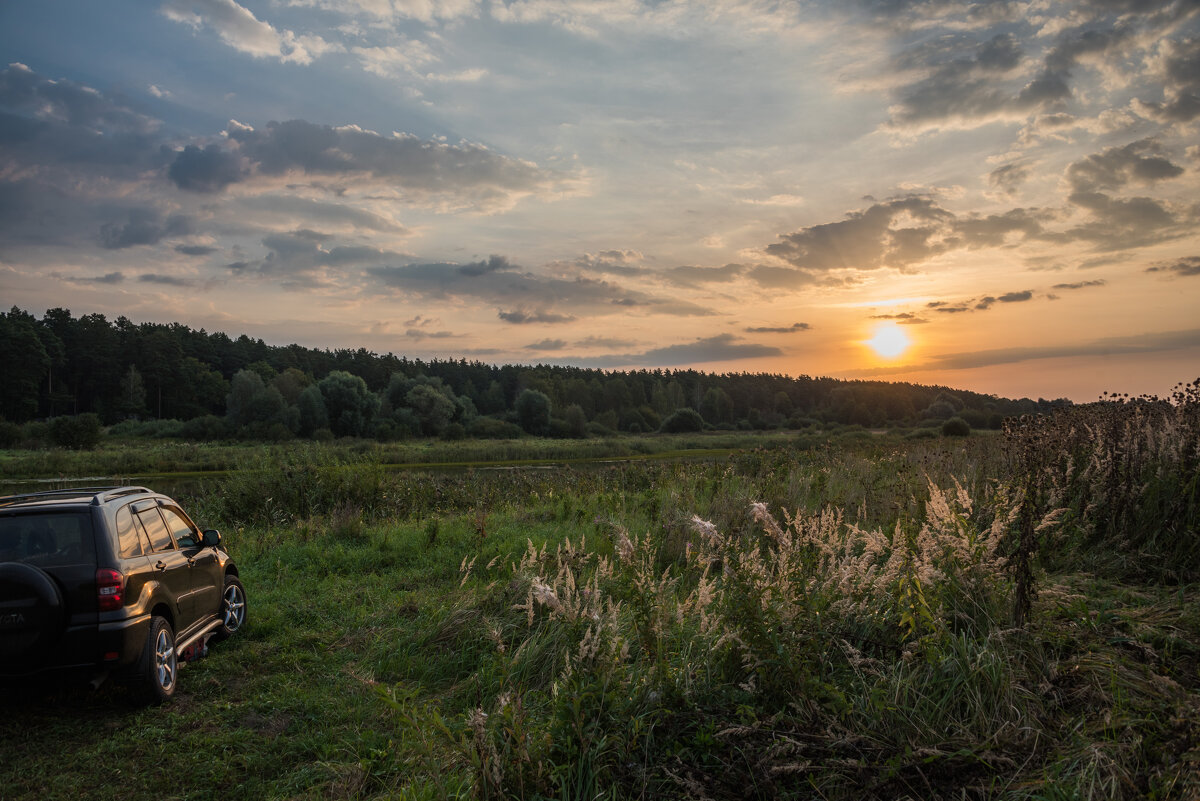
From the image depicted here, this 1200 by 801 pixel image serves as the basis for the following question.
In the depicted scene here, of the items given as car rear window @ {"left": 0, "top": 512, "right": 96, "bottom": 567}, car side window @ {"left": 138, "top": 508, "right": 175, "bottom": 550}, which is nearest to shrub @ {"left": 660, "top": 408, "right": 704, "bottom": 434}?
car side window @ {"left": 138, "top": 508, "right": 175, "bottom": 550}

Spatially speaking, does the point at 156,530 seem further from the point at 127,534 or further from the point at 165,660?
the point at 165,660

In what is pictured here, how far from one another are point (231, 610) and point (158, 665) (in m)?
2.10

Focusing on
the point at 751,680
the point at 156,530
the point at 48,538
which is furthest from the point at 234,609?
the point at 751,680

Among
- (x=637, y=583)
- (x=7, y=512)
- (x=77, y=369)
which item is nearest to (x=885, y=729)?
(x=637, y=583)

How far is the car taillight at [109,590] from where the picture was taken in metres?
5.31

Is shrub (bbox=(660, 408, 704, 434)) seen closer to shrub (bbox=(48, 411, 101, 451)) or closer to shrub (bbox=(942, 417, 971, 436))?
shrub (bbox=(942, 417, 971, 436))

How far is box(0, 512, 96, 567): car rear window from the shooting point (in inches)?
213

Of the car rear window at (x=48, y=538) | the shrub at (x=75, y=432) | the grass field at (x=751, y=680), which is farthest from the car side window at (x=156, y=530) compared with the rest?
the shrub at (x=75, y=432)

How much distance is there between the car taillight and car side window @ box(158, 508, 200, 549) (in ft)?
5.04

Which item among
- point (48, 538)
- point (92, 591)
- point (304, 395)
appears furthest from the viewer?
point (304, 395)

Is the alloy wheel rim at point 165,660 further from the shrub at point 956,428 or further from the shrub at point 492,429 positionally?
the shrub at point 492,429

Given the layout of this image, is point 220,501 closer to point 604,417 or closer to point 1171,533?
point 1171,533

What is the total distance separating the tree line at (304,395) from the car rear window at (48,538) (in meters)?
64.4

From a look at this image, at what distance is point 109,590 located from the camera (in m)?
5.35
